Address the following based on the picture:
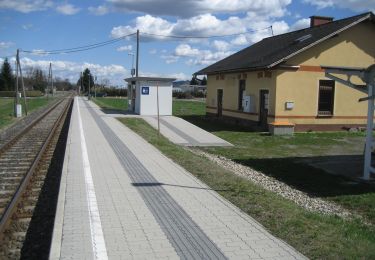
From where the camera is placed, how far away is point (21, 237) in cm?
700

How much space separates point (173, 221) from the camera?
6832mm

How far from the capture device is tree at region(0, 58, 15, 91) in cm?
11250

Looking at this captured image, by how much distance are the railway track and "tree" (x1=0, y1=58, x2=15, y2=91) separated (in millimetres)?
100776

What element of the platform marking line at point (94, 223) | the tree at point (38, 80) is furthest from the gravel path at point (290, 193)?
the tree at point (38, 80)

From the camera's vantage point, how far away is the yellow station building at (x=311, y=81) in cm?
2348

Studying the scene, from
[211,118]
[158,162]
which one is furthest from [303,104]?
[158,162]

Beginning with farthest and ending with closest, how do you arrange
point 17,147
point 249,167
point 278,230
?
1. point 17,147
2. point 249,167
3. point 278,230

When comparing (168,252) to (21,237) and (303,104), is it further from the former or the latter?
(303,104)

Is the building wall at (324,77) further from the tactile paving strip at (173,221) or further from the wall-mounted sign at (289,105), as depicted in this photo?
the tactile paving strip at (173,221)

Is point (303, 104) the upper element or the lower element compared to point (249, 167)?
upper

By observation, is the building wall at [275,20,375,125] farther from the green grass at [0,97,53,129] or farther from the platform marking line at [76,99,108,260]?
the green grass at [0,97,53,129]

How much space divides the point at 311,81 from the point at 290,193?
579 inches

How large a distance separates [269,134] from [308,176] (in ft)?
33.7

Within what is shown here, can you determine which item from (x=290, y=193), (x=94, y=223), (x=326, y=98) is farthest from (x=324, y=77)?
(x=94, y=223)
